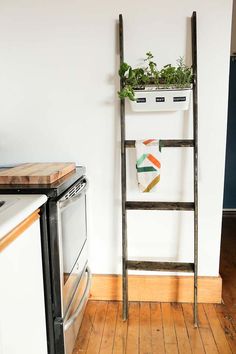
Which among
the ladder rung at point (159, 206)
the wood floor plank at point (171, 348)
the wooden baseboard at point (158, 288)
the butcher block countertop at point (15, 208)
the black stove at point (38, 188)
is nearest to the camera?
the butcher block countertop at point (15, 208)

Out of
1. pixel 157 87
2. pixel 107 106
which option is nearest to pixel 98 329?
pixel 107 106

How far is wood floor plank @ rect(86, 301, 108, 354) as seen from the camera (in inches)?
60.4

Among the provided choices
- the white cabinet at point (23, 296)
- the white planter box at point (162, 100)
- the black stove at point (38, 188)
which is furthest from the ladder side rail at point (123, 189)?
the white cabinet at point (23, 296)

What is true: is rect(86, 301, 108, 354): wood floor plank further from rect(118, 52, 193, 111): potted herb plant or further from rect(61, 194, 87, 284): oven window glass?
rect(118, 52, 193, 111): potted herb plant

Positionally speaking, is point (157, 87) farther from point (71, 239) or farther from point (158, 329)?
point (158, 329)

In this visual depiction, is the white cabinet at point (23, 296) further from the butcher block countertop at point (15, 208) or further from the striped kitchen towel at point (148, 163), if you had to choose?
the striped kitchen towel at point (148, 163)

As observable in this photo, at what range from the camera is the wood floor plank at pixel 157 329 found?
1526 millimetres

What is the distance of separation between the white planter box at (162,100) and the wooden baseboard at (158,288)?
104cm

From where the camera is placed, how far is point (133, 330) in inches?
65.5

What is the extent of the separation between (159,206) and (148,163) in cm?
26

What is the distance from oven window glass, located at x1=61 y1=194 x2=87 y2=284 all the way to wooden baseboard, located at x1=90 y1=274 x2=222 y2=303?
1.34 feet

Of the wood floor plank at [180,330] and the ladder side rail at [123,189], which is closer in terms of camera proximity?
the wood floor plank at [180,330]

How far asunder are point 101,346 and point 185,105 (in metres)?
1.33

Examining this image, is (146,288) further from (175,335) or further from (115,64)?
(115,64)
